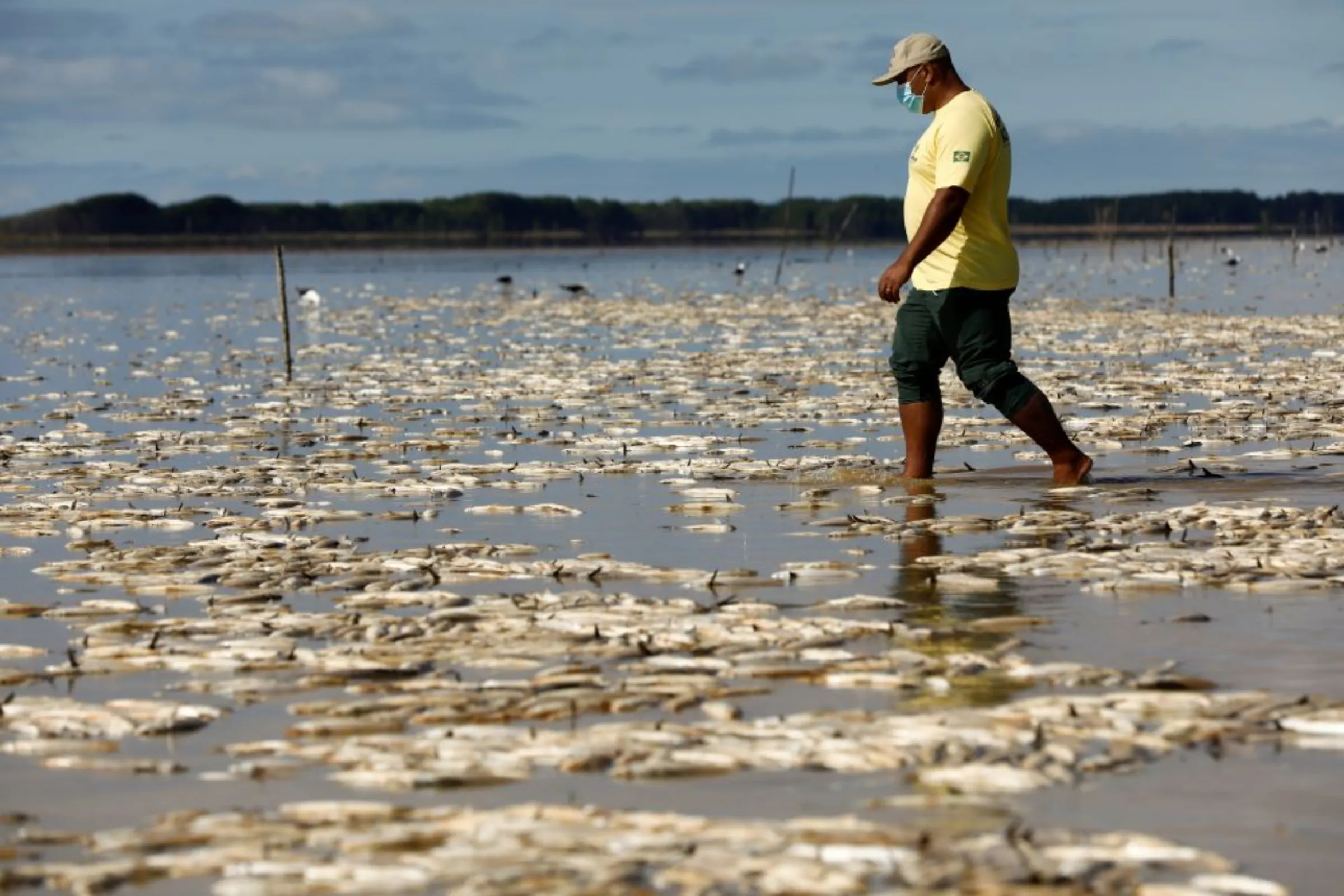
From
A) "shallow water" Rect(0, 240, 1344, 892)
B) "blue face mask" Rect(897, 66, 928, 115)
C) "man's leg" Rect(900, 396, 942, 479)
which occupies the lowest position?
"shallow water" Rect(0, 240, 1344, 892)

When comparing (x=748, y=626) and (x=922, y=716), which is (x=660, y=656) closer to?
(x=748, y=626)

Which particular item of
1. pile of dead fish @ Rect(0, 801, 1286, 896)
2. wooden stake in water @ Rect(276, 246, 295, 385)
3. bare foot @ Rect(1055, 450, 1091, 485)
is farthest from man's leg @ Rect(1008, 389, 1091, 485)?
wooden stake in water @ Rect(276, 246, 295, 385)

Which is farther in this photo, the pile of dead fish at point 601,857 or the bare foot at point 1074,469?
the bare foot at point 1074,469

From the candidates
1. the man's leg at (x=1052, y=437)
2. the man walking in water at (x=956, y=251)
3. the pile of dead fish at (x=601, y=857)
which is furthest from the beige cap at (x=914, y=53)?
the pile of dead fish at (x=601, y=857)

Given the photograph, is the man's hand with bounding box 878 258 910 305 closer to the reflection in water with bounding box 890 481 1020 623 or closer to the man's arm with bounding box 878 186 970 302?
the man's arm with bounding box 878 186 970 302

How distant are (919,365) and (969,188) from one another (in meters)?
1.30

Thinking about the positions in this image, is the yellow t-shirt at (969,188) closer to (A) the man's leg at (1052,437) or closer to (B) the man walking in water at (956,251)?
(B) the man walking in water at (956,251)

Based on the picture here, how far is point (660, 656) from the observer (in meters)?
8.16

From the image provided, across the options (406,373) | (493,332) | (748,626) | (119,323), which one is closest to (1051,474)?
(748,626)

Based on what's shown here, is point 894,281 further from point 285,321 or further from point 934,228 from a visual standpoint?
point 285,321

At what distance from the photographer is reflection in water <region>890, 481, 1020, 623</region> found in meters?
9.04

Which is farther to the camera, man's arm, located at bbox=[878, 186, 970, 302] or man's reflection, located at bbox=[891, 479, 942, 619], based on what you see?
man's arm, located at bbox=[878, 186, 970, 302]

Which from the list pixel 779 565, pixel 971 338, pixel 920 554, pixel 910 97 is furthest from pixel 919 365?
pixel 779 565

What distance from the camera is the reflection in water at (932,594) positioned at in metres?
9.04
